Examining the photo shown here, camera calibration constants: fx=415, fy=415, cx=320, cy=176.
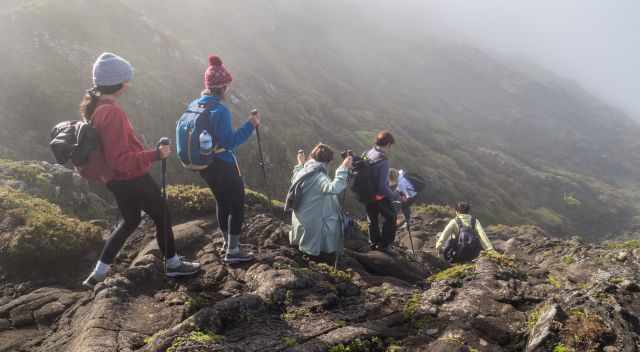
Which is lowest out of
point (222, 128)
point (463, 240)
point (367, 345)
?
point (463, 240)

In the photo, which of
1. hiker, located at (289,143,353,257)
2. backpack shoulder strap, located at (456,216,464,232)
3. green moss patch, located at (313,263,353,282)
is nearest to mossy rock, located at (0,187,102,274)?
hiker, located at (289,143,353,257)

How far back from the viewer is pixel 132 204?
6.54 metres

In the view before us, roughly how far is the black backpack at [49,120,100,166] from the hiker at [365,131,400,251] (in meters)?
6.10

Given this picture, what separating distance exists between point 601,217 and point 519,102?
67.0 m

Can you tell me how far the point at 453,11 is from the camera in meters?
196

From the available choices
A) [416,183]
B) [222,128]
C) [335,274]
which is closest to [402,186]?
[416,183]

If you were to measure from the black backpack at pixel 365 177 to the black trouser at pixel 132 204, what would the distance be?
4876 mm

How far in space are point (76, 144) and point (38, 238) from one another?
3575mm

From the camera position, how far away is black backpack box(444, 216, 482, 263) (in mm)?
11383

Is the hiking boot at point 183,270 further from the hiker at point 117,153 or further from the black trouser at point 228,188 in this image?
the hiker at point 117,153

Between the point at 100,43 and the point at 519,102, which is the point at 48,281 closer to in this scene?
the point at 100,43

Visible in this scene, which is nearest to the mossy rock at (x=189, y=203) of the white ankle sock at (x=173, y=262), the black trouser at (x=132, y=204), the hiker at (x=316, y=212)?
the hiker at (x=316, y=212)

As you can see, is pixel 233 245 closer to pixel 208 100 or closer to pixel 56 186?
pixel 208 100

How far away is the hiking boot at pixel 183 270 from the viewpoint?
7234mm
